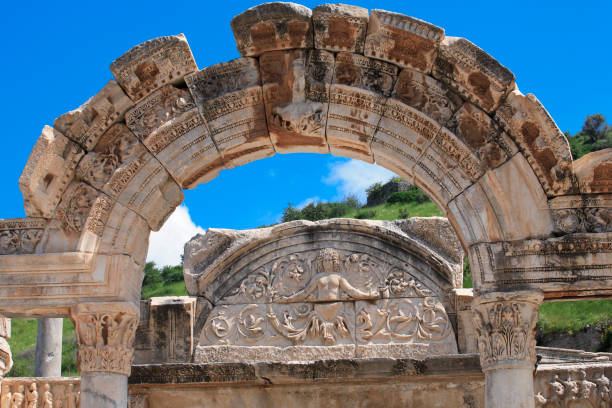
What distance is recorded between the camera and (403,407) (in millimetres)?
11703

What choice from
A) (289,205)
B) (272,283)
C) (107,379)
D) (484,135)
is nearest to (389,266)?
(272,283)

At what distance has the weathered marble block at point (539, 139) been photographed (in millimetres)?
7539

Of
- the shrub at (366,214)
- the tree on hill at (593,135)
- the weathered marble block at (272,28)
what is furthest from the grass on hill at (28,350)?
the tree on hill at (593,135)

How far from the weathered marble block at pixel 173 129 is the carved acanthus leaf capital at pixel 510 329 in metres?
3.17

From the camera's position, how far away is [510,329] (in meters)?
7.33

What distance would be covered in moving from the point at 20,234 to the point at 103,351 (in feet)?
4.80

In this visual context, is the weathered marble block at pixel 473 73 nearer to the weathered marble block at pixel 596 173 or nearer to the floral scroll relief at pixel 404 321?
the weathered marble block at pixel 596 173

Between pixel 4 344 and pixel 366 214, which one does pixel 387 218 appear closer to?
pixel 366 214

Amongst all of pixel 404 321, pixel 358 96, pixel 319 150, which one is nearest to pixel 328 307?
pixel 404 321

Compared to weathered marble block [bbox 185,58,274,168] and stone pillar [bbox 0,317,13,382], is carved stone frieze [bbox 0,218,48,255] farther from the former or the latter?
weathered marble block [bbox 185,58,274,168]

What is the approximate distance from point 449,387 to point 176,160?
584 centimetres

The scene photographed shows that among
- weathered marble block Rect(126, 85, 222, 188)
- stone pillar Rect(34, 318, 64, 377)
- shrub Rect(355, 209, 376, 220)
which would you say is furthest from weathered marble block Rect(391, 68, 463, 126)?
shrub Rect(355, 209, 376, 220)

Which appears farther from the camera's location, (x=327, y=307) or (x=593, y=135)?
(x=593, y=135)

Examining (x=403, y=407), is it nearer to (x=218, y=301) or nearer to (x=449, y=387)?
(x=449, y=387)
